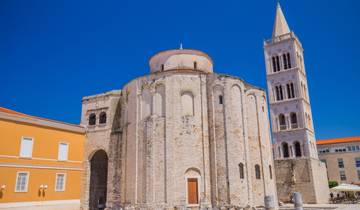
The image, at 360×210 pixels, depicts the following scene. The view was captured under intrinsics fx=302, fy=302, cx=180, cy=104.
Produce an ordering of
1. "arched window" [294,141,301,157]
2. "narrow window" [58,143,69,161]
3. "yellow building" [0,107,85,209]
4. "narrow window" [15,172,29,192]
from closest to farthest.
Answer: "yellow building" [0,107,85,209]
"narrow window" [15,172,29,192]
"narrow window" [58,143,69,161]
"arched window" [294,141,301,157]

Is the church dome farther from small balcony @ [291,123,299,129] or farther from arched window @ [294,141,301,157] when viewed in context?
arched window @ [294,141,301,157]

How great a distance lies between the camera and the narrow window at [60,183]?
24.0 meters

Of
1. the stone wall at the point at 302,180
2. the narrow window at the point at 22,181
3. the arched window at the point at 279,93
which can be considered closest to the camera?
the narrow window at the point at 22,181

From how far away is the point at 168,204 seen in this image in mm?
21781

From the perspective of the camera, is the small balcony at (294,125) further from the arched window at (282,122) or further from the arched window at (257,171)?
the arched window at (257,171)

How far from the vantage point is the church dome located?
1103 inches

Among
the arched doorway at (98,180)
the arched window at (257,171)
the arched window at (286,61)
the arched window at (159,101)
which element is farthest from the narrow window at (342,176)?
the arched window at (159,101)

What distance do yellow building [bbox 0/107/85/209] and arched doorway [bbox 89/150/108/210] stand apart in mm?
1717

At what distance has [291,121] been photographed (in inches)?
1549

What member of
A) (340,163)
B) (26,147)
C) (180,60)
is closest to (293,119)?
(180,60)

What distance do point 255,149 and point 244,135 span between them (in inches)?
91.2

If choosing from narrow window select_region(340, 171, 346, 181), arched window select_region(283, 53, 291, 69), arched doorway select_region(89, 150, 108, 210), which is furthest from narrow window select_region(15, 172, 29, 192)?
narrow window select_region(340, 171, 346, 181)

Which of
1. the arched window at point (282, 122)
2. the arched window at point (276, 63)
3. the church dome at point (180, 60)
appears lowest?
the arched window at point (282, 122)

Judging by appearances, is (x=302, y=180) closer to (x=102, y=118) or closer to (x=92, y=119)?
(x=102, y=118)
